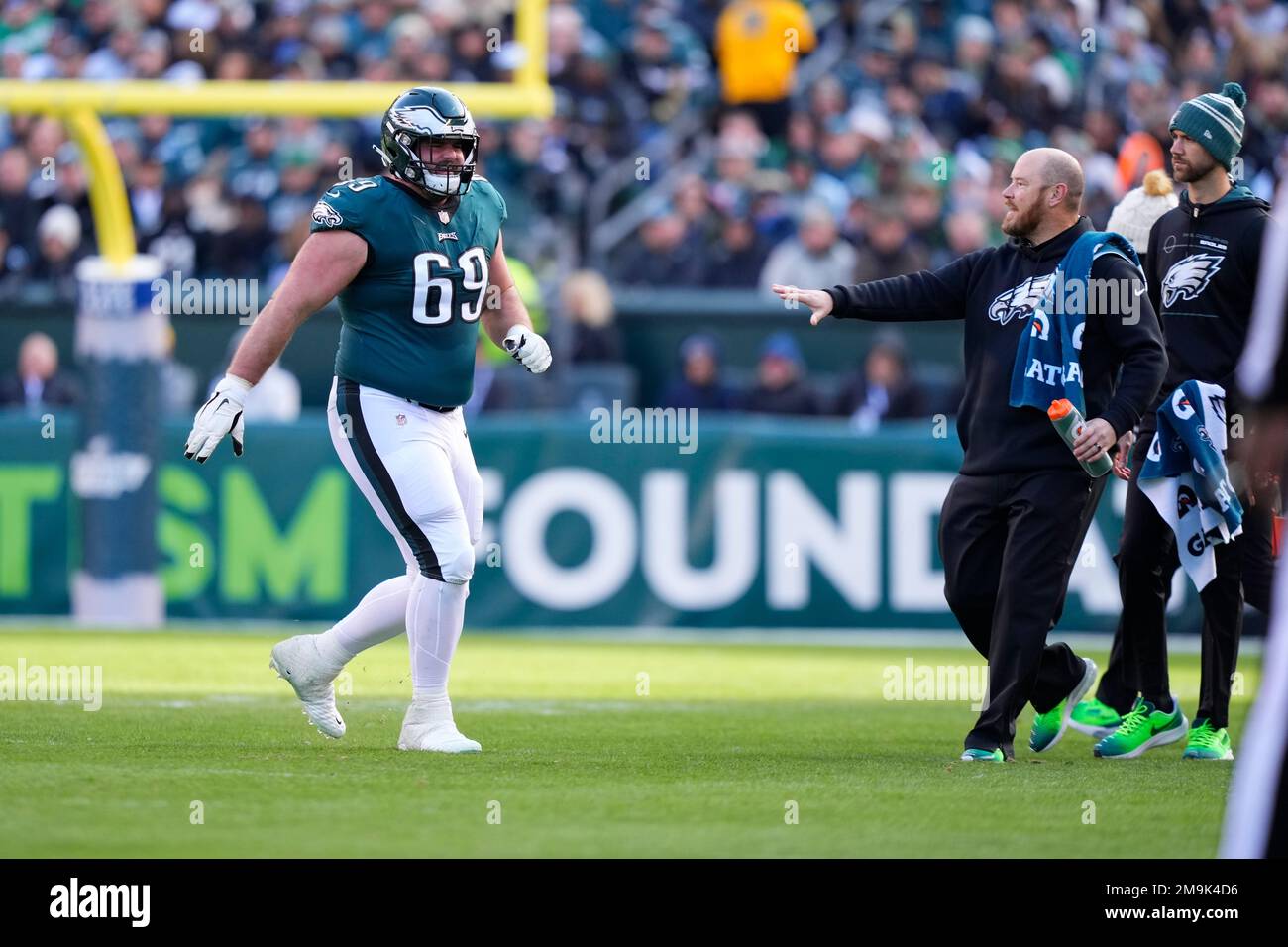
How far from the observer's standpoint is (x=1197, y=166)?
27.0ft

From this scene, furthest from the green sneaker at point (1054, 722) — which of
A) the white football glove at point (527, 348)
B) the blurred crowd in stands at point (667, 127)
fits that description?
the blurred crowd in stands at point (667, 127)

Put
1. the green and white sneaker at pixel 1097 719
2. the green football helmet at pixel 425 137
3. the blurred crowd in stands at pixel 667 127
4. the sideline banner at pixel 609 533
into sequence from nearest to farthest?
the green football helmet at pixel 425 137 → the green and white sneaker at pixel 1097 719 → the sideline banner at pixel 609 533 → the blurred crowd in stands at pixel 667 127

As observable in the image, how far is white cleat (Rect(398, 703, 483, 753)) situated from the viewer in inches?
304

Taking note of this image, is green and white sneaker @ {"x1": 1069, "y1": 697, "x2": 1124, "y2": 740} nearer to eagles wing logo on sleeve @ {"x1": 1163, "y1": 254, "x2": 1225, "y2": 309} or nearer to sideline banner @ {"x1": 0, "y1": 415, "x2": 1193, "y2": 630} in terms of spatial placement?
eagles wing logo on sleeve @ {"x1": 1163, "y1": 254, "x2": 1225, "y2": 309}

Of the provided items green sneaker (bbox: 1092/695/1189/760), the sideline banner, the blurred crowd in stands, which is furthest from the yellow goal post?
green sneaker (bbox: 1092/695/1189/760)

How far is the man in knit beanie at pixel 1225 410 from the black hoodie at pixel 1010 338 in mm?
464

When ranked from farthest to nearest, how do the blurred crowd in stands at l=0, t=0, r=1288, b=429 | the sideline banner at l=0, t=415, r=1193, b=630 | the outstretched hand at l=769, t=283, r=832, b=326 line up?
the blurred crowd in stands at l=0, t=0, r=1288, b=429
the sideline banner at l=0, t=415, r=1193, b=630
the outstretched hand at l=769, t=283, r=832, b=326

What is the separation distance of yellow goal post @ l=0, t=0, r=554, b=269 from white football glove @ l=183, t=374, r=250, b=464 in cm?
679

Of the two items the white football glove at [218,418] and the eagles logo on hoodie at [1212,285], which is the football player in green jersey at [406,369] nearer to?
the white football glove at [218,418]

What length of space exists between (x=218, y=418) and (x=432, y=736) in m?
1.35

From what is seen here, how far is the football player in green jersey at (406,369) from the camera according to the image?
24.7ft

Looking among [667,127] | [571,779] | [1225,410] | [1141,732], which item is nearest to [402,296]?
[571,779]

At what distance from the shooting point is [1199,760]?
8.08 metres
